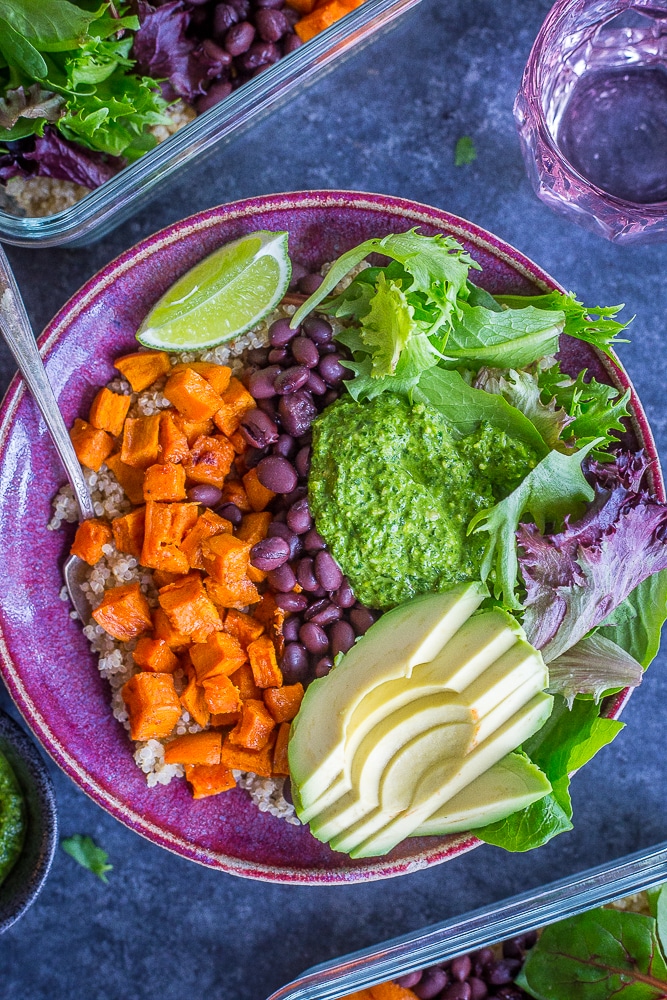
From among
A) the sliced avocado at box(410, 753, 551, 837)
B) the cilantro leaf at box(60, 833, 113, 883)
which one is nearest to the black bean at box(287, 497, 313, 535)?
the sliced avocado at box(410, 753, 551, 837)

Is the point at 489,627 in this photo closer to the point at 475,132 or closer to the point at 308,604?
the point at 308,604

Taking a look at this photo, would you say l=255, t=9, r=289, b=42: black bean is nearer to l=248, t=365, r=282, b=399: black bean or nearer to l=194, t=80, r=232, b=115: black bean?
l=194, t=80, r=232, b=115: black bean

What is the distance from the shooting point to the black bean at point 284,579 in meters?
2.09

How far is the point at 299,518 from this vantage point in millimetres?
2047

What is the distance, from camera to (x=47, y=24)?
199 cm

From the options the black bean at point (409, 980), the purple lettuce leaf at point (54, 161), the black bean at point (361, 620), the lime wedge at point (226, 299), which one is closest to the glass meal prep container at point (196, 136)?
the purple lettuce leaf at point (54, 161)

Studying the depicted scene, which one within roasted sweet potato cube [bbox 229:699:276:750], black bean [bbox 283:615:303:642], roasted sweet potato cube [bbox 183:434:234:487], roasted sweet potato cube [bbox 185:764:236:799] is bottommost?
roasted sweet potato cube [bbox 185:764:236:799]

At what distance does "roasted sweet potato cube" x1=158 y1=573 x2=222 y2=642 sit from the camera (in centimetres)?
204

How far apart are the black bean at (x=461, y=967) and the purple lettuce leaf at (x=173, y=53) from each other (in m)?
2.61

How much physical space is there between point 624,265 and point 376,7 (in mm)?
1032

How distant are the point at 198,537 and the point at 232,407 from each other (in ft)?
1.18

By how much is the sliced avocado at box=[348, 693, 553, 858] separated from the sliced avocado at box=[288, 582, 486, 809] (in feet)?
0.59

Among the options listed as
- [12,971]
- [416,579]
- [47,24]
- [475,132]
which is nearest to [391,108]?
[475,132]

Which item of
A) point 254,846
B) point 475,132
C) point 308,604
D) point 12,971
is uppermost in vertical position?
point 475,132
